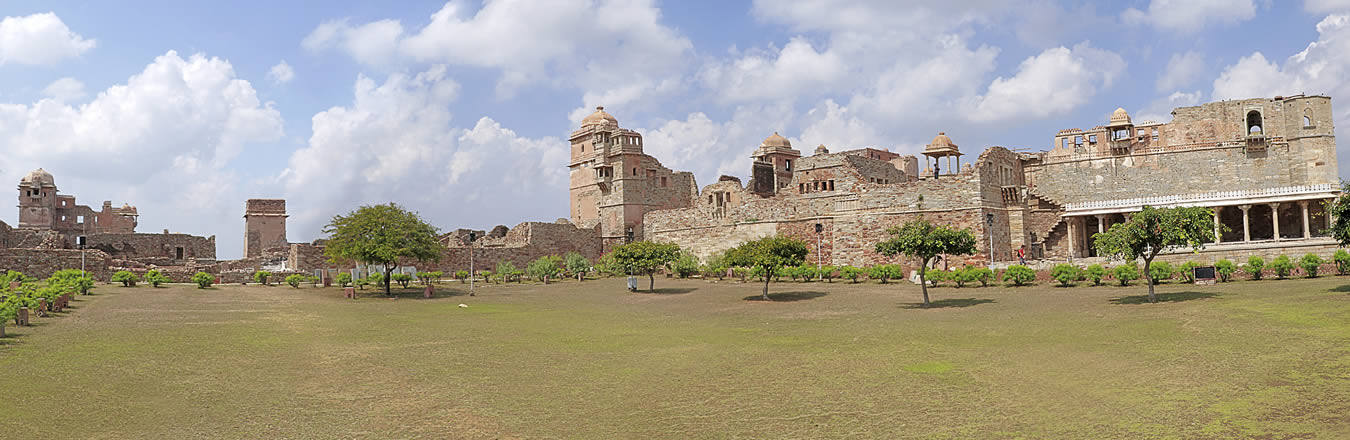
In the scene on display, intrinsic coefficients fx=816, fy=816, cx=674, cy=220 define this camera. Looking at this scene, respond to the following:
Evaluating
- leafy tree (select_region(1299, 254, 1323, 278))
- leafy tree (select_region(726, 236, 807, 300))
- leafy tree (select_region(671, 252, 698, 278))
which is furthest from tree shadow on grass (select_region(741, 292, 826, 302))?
leafy tree (select_region(1299, 254, 1323, 278))

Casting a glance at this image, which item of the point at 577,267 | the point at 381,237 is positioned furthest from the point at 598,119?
the point at 381,237

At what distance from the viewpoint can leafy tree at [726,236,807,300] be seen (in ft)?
86.1

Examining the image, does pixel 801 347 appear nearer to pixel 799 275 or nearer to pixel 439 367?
pixel 439 367

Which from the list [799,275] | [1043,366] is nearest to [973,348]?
[1043,366]

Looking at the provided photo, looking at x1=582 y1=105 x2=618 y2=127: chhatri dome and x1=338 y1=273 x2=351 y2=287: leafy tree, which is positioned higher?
x1=582 y1=105 x2=618 y2=127: chhatri dome

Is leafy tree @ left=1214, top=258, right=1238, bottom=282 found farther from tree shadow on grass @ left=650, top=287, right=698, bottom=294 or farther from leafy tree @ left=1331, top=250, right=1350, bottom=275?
tree shadow on grass @ left=650, top=287, right=698, bottom=294

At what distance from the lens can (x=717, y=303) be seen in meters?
25.6

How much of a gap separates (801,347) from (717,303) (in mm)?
11083

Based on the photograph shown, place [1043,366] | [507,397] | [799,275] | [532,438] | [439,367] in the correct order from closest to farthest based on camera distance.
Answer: [532,438] < [507,397] < [1043,366] < [439,367] < [799,275]

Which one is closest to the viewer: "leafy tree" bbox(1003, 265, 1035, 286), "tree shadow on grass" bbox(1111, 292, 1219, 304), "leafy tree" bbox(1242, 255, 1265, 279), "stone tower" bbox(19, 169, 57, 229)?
"tree shadow on grass" bbox(1111, 292, 1219, 304)

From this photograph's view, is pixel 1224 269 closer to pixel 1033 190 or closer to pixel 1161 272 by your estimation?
pixel 1161 272

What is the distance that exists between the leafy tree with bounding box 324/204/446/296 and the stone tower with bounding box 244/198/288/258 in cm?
1487

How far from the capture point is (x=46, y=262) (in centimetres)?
3359

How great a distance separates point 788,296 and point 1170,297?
11050mm
